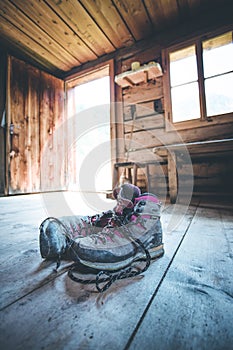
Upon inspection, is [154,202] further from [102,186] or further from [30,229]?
[102,186]

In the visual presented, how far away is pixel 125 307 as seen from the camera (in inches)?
13.9

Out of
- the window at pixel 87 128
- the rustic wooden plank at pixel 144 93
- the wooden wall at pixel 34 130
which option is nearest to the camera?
the rustic wooden plank at pixel 144 93

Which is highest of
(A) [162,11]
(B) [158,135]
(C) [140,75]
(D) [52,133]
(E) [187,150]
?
(A) [162,11]

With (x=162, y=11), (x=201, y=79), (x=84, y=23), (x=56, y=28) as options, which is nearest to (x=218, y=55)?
(x=201, y=79)

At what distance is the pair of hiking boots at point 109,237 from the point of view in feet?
1.62

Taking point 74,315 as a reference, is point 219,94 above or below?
above

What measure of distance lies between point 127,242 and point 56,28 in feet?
10.2

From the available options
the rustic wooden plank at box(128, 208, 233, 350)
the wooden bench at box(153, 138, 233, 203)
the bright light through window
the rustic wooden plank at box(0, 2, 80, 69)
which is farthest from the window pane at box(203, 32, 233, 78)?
the rustic wooden plank at box(128, 208, 233, 350)

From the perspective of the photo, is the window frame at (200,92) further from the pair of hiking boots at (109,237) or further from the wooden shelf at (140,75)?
the pair of hiking boots at (109,237)

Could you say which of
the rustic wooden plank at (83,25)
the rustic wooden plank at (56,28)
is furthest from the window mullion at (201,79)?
the rustic wooden plank at (56,28)

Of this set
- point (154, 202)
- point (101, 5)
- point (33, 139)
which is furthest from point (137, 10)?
point (154, 202)

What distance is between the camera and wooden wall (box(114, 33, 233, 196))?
83.3 inches

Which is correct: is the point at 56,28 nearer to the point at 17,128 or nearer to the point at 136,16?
the point at 136,16

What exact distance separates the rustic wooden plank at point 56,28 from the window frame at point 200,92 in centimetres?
132
